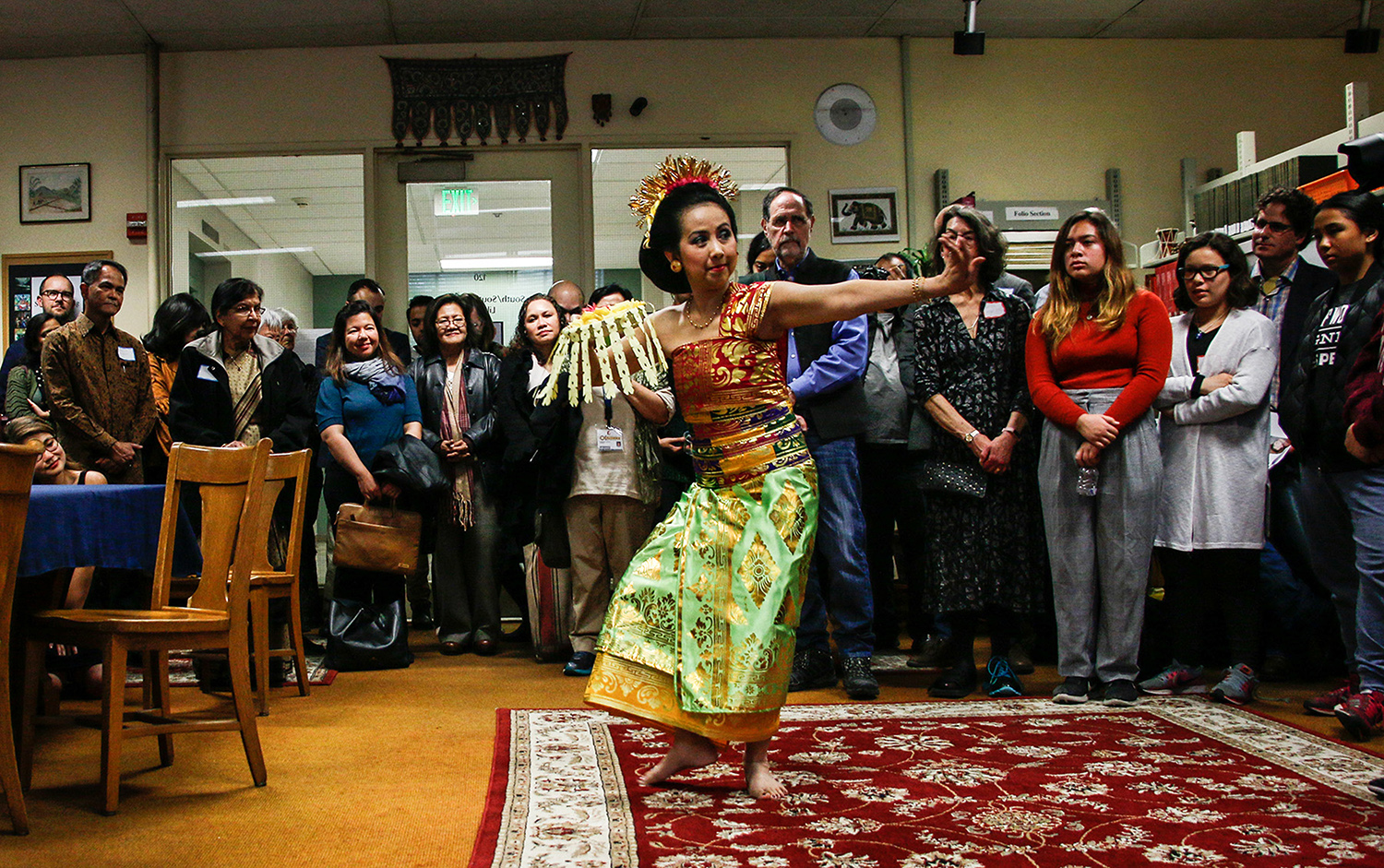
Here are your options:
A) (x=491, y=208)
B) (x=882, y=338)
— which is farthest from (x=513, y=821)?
(x=491, y=208)

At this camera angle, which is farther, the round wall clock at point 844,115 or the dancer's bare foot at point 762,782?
the round wall clock at point 844,115

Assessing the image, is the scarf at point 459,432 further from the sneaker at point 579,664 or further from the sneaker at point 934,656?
the sneaker at point 934,656

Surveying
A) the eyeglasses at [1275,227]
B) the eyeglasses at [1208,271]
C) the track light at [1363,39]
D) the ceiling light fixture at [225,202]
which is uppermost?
the track light at [1363,39]

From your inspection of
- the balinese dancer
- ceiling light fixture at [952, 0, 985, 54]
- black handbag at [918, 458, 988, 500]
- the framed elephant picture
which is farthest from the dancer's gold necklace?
the framed elephant picture

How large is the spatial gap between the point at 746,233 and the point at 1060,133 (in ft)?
9.25

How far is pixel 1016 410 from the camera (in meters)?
3.55

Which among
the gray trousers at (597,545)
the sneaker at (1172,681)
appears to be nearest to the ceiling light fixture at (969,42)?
the gray trousers at (597,545)

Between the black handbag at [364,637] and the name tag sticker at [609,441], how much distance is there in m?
1.12

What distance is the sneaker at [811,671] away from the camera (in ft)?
12.1

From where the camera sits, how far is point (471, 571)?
484 cm

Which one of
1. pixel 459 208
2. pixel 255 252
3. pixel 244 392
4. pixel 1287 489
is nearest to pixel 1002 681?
pixel 1287 489

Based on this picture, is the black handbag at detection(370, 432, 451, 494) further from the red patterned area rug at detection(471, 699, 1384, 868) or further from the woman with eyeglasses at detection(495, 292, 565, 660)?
the red patterned area rug at detection(471, 699, 1384, 868)

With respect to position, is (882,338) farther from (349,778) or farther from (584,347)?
(349,778)

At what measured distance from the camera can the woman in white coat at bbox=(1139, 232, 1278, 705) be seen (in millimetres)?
3523
